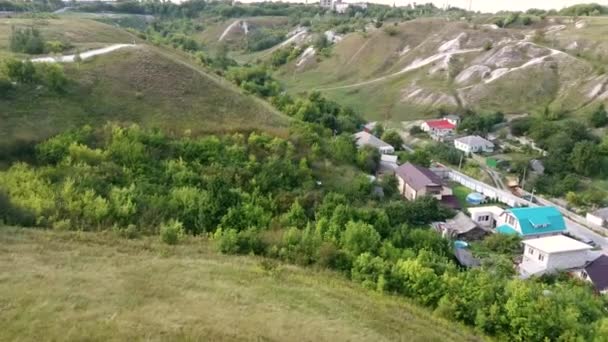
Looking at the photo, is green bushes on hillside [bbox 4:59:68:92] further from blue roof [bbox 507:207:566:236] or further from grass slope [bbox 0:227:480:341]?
blue roof [bbox 507:207:566:236]

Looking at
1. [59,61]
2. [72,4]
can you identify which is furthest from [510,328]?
[72,4]

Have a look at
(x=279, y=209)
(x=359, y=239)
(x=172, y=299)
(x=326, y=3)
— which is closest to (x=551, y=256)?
(x=359, y=239)

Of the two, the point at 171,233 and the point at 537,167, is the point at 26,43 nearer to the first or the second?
the point at 171,233

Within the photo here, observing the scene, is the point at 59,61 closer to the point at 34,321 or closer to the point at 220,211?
the point at 220,211

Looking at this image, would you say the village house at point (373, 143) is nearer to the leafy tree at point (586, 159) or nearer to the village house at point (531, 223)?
the village house at point (531, 223)

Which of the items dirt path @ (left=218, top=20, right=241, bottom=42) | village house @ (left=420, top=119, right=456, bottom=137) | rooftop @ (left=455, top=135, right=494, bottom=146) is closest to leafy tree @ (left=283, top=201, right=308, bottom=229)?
rooftop @ (left=455, top=135, right=494, bottom=146)

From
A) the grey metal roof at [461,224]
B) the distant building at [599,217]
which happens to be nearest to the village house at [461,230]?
the grey metal roof at [461,224]
